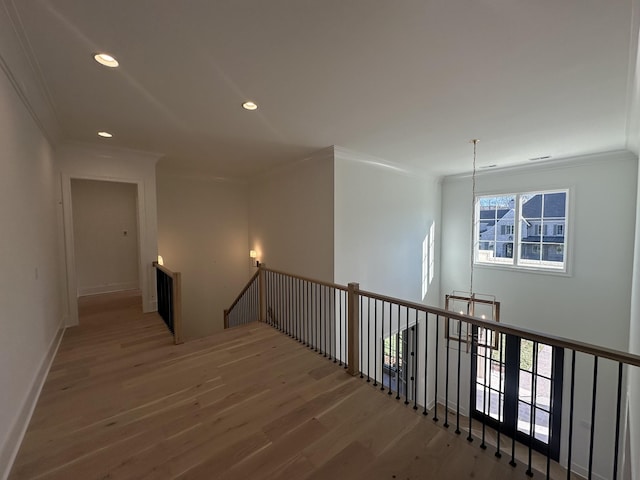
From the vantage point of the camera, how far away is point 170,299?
3973 millimetres

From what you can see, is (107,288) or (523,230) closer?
(523,230)

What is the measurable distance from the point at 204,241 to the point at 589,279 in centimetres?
783

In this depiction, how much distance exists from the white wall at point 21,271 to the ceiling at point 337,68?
54 cm

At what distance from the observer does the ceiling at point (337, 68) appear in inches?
67.1

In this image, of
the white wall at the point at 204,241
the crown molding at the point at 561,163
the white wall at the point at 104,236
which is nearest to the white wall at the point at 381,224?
the crown molding at the point at 561,163

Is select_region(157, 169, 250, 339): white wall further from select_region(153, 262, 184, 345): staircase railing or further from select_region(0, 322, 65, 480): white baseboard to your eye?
select_region(0, 322, 65, 480): white baseboard

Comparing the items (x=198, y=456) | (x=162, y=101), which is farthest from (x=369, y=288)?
(x=162, y=101)

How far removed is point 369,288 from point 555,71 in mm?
3825

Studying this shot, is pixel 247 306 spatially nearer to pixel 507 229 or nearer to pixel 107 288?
pixel 107 288

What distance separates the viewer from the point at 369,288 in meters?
5.15

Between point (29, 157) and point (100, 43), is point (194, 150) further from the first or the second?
point (100, 43)

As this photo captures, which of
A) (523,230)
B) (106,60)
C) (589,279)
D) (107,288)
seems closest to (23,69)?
(106,60)

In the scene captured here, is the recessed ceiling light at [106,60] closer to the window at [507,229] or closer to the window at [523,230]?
the window at [523,230]

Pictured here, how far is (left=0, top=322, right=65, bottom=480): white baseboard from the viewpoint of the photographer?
1.77 m
